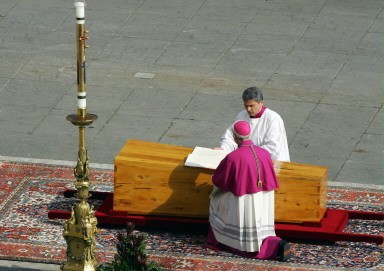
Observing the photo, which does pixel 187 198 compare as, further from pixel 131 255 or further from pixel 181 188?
pixel 131 255

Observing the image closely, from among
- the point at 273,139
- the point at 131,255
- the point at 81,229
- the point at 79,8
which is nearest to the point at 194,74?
the point at 273,139

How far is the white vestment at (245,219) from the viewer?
15867 millimetres

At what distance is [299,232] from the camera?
16.2 metres

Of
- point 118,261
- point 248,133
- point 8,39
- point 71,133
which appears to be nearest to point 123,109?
point 71,133

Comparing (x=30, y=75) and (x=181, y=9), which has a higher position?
(x=181, y=9)

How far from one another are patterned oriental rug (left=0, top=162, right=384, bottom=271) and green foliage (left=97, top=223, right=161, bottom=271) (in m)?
1.49

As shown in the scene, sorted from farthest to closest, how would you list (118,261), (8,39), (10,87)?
(8,39) < (10,87) < (118,261)

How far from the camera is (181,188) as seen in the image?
54.0ft

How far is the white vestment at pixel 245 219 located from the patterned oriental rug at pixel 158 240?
0.64ft

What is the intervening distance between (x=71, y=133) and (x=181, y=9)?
5.22 m

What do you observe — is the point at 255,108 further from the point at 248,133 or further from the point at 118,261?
the point at 118,261

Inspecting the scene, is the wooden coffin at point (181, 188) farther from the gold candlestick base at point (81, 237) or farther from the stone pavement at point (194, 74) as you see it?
the stone pavement at point (194, 74)

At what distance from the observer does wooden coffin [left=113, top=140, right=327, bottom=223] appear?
16219 mm

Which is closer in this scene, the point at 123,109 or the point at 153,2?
the point at 123,109
